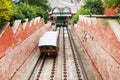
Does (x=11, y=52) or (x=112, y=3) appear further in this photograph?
(x=11, y=52)

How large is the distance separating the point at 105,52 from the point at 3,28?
5.69 meters

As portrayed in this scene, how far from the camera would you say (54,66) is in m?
18.8

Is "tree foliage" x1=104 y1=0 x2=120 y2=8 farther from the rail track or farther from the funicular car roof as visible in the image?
the funicular car roof

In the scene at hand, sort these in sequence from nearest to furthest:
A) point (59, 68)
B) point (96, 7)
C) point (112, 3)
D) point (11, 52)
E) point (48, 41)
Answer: point (112, 3)
point (11, 52)
point (59, 68)
point (48, 41)
point (96, 7)

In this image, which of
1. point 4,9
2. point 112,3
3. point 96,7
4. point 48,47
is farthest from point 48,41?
point 96,7

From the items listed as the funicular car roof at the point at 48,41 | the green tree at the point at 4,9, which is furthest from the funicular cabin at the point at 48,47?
the green tree at the point at 4,9

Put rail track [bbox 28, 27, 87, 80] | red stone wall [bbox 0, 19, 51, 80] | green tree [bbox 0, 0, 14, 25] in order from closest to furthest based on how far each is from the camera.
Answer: red stone wall [bbox 0, 19, 51, 80], green tree [bbox 0, 0, 14, 25], rail track [bbox 28, 27, 87, 80]

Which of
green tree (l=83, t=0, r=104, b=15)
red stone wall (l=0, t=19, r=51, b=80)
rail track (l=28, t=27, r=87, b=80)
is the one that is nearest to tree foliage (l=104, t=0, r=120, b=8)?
rail track (l=28, t=27, r=87, b=80)

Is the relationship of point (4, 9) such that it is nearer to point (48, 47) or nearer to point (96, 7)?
point (48, 47)

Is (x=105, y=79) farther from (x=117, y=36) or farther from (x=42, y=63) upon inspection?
(x=42, y=63)

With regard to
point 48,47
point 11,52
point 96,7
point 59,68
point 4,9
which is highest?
point 4,9

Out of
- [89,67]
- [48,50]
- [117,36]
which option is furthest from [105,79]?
[48,50]

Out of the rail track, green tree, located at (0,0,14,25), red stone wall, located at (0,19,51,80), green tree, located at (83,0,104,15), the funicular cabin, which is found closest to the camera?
red stone wall, located at (0,19,51,80)

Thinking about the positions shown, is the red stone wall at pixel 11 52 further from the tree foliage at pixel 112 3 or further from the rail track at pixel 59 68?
the tree foliage at pixel 112 3
